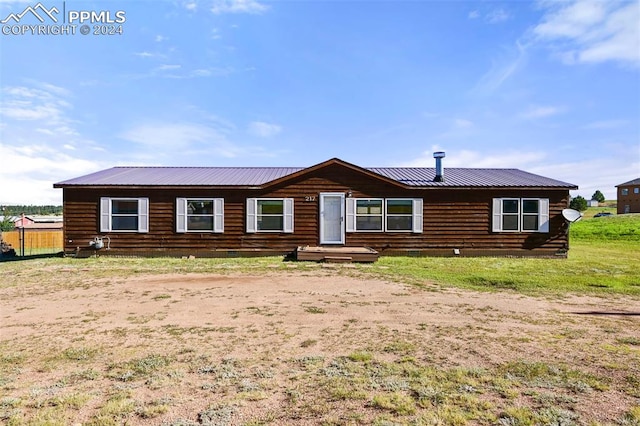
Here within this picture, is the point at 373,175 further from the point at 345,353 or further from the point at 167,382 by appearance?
the point at 167,382

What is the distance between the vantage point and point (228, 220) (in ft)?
50.4

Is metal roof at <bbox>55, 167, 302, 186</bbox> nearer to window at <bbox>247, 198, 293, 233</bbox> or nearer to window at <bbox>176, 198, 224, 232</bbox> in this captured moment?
window at <bbox>176, 198, 224, 232</bbox>

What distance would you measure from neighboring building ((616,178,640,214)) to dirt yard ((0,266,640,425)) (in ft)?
226

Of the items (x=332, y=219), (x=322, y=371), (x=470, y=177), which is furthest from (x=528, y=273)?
(x=322, y=371)

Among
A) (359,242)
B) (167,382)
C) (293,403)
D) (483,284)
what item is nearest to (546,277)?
(483,284)


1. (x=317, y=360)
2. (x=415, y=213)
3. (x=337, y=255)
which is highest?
(x=415, y=213)

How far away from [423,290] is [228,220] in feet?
30.6

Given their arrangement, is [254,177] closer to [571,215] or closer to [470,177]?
[470,177]

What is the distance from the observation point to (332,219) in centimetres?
1564

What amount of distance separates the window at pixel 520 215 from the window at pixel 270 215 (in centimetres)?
906

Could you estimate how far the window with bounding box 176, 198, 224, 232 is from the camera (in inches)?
599

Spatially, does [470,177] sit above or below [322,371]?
above

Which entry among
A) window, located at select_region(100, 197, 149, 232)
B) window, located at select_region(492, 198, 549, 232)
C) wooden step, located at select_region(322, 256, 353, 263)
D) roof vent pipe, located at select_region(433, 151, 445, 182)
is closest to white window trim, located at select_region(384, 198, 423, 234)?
roof vent pipe, located at select_region(433, 151, 445, 182)

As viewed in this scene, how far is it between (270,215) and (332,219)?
2722 mm
